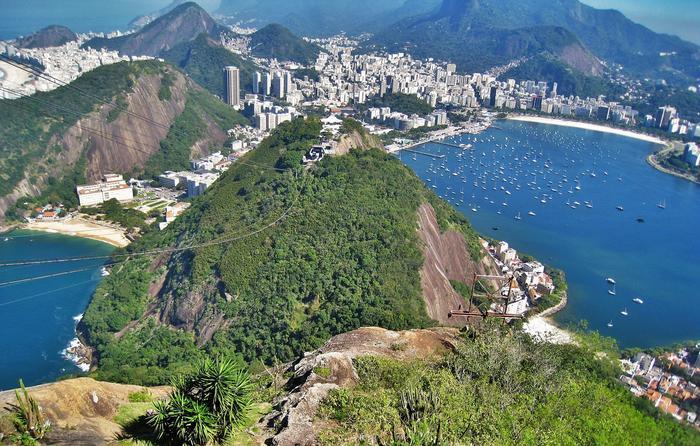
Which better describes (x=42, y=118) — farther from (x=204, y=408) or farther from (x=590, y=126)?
(x=590, y=126)

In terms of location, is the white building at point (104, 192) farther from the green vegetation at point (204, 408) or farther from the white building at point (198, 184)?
the green vegetation at point (204, 408)

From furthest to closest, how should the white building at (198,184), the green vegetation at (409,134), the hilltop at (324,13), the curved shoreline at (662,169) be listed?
the hilltop at (324,13) < the green vegetation at (409,134) < the curved shoreline at (662,169) < the white building at (198,184)

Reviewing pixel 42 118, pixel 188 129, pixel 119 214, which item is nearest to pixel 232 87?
pixel 188 129

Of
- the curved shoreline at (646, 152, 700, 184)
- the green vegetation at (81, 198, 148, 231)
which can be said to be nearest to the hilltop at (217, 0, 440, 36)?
the curved shoreline at (646, 152, 700, 184)

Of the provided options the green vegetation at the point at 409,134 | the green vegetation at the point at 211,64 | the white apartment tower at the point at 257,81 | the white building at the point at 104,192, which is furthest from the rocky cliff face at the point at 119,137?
the green vegetation at the point at 211,64

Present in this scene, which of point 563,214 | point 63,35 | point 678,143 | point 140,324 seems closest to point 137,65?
point 140,324
